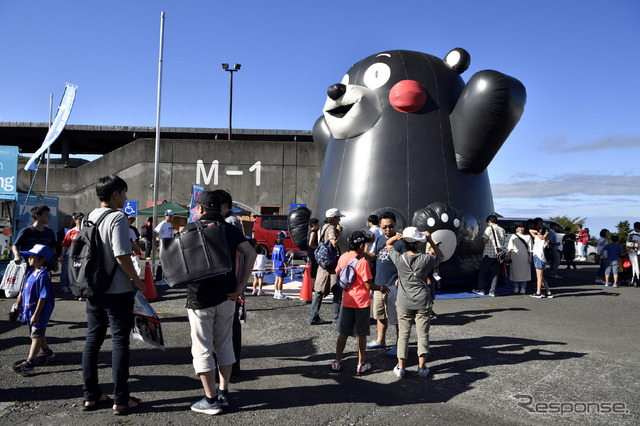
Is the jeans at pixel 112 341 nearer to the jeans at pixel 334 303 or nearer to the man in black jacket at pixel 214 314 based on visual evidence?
the man in black jacket at pixel 214 314

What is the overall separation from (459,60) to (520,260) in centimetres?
443

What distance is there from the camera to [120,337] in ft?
11.4

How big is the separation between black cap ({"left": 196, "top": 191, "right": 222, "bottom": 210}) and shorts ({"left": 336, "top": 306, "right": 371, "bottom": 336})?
1.76m

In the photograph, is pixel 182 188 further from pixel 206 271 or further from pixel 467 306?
pixel 206 271

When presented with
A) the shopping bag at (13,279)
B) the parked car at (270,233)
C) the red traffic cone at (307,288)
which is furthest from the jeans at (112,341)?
the parked car at (270,233)

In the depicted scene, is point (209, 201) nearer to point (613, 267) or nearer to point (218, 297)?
point (218, 297)

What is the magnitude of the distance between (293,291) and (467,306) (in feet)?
11.9

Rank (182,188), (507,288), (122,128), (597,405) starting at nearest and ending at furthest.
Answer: (597,405), (507,288), (182,188), (122,128)

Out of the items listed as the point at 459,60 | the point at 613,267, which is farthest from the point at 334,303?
the point at 613,267

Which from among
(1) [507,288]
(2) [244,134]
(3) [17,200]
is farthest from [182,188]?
(1) [507,288]

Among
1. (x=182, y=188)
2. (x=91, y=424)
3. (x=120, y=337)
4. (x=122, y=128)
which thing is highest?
(x=122, y=128)

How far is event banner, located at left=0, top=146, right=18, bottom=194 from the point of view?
31.5 ft

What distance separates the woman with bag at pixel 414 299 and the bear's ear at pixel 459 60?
251 inches
